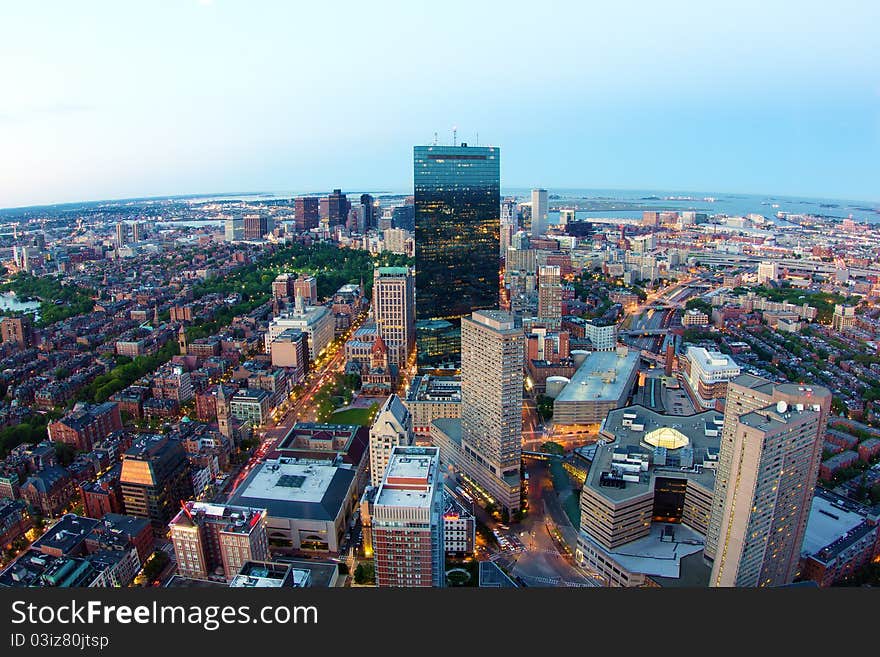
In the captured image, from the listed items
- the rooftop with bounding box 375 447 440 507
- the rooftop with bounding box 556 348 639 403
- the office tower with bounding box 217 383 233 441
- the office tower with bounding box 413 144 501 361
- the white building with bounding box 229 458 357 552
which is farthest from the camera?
the office tower with bounding box 413 144 501 361

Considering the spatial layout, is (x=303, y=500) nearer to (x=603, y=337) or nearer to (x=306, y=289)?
(x=603, y=337)

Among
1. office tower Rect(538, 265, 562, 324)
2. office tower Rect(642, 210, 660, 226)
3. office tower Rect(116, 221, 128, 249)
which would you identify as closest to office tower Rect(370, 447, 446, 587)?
office tower Rect(538, 265, 562, 324)

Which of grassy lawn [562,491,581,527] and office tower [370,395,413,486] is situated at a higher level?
office tower [370,395,413,486]

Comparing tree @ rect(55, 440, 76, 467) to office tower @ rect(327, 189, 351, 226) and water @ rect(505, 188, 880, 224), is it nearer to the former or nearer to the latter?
office tower @ rect(327, 189, 351, 226)

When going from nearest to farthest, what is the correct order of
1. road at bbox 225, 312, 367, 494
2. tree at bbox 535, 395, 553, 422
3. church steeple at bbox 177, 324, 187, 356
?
road at bbox 225, 312, 367, 494
tree at bbox 535, 395, 553, 422
church steeple at bbox 177, 324, 187, 356

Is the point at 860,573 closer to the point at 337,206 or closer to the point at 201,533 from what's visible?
the point at 201,533

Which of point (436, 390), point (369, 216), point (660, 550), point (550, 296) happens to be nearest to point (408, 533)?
point (660, 550)
